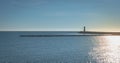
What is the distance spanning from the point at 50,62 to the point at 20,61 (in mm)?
4833

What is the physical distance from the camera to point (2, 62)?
42656 mm

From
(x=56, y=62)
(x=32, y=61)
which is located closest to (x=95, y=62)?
(x=56, y=62)

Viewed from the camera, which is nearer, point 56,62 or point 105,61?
point 56,62

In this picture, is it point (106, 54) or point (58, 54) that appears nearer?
point (58, 54)

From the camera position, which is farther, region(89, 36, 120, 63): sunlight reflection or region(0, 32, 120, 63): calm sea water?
region(89, 36, 120, 63): sunlight reflection

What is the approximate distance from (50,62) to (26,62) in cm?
369

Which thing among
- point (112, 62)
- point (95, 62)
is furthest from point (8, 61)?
point (112, 62)

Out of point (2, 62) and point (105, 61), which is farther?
point (105, 61)

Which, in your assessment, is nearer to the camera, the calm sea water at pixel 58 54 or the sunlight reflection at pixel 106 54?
the calm sea water at pixel 58 54

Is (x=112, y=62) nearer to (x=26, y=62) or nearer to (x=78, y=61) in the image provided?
(x=78, y=61)

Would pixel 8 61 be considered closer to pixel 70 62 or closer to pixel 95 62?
pixel 70 62

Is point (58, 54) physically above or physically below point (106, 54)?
above

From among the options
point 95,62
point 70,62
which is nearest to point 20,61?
point 70,62

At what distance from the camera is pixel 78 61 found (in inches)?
1764
